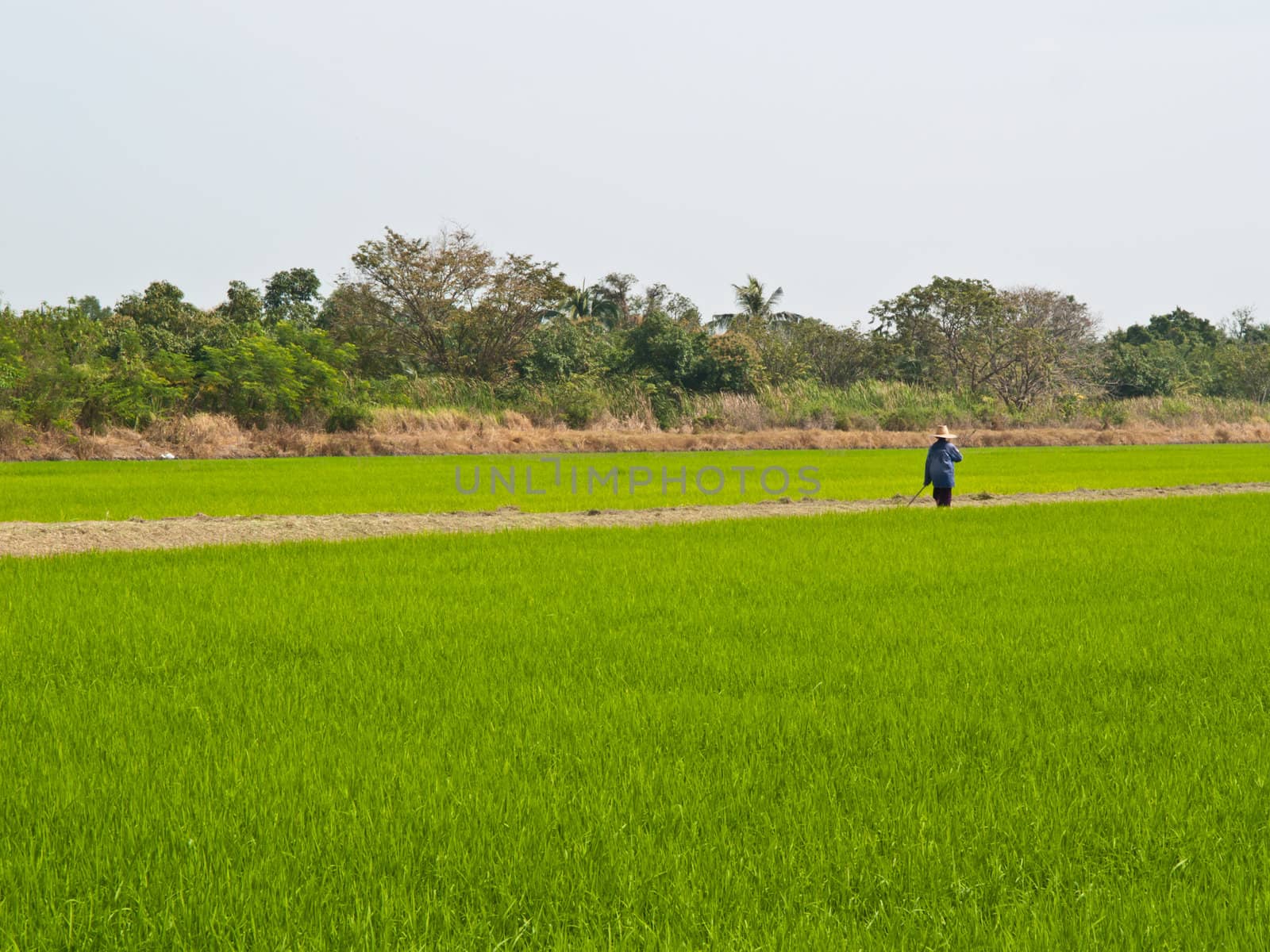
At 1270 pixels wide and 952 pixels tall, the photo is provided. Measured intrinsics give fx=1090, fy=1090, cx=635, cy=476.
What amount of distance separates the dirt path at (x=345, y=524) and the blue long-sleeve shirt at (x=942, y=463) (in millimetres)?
935

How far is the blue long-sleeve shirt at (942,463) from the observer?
47.2ft

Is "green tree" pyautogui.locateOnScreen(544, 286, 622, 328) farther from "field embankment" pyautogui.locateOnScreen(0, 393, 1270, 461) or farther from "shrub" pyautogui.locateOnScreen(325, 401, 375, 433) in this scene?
"shrub" pyautogui.locateOnScreen(325, 401, 375, 433)

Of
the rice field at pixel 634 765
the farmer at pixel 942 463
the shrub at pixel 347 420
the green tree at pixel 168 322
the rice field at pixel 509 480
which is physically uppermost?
the green tree at pixel 168 322

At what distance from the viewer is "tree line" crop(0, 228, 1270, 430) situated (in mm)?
28859

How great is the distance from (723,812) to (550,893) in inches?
28.3

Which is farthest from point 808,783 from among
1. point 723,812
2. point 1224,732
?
point 1224,732

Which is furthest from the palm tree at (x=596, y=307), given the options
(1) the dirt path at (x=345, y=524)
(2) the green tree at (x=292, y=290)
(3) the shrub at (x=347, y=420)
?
(1) the dirt path at (x=345, y=524)

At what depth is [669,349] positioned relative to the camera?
4116cm

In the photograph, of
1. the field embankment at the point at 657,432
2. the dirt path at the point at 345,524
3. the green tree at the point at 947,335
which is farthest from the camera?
the green tree at the point at 947,335

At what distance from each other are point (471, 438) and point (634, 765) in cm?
2833

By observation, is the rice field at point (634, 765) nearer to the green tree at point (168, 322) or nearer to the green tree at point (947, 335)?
the green tree at point (168, 322)

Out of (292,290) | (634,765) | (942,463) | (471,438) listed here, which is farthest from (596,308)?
(634,765)

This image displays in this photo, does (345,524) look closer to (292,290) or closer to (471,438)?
(471,438)

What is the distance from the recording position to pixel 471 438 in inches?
1248
